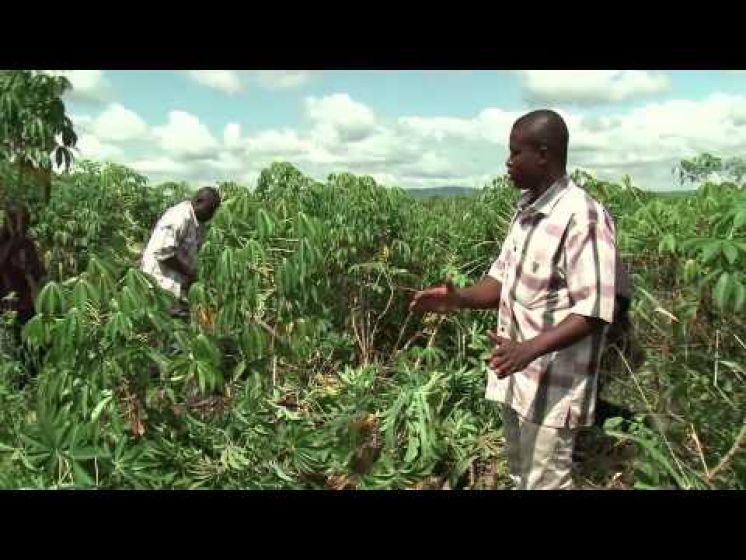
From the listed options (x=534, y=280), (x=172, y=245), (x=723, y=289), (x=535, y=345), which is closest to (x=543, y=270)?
(x=534, y=280)

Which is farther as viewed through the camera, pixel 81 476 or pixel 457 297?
pixel 457 297

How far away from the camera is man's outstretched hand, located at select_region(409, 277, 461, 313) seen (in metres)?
1.98

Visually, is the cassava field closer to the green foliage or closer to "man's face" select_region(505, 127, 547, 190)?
the green foliage

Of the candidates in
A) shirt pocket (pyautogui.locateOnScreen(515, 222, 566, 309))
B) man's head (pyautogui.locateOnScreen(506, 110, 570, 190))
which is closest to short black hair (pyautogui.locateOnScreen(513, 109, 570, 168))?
man's head (pyautogui.locateOnScreen(506, 110, 570, 190))

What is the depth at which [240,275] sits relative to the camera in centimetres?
263

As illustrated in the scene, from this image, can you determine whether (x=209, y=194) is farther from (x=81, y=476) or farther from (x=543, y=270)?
(x=543, y=270)

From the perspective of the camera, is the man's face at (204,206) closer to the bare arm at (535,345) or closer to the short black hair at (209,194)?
the short black hair at (209,194)

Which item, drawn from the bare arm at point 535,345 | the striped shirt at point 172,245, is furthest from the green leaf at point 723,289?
the striped shirt at point 172,245

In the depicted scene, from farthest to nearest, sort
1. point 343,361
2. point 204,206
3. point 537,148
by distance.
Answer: point 204,206, point 343,361, point 537,148

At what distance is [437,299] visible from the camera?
6.54ft

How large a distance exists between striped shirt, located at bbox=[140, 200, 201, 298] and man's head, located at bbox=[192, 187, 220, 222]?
0.11 feet

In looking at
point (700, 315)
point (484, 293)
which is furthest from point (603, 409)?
point (484, 293)

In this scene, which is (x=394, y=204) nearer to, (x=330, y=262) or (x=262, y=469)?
(x=330, y=262)

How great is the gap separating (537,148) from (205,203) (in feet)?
8.64
